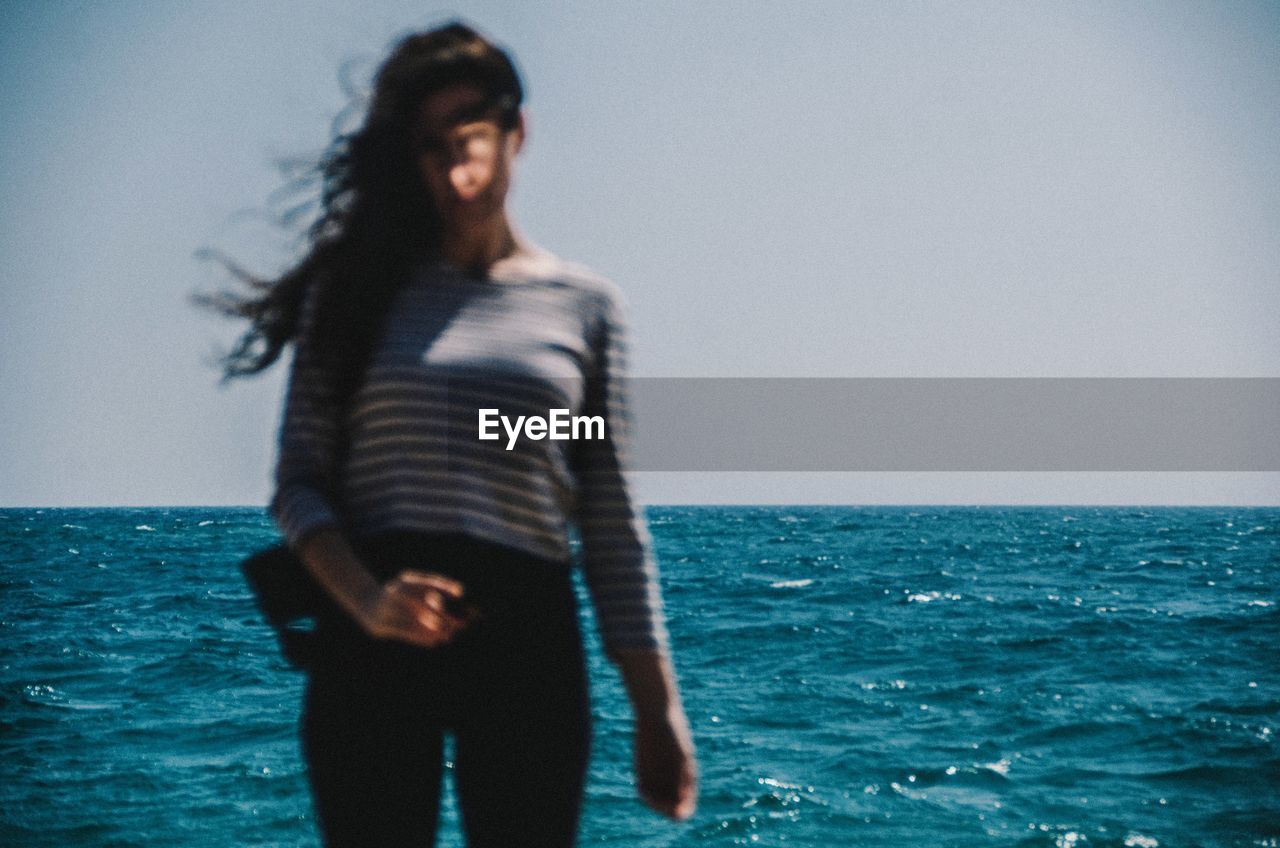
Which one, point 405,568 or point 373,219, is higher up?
point 373,219

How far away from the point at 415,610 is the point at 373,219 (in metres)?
0.51

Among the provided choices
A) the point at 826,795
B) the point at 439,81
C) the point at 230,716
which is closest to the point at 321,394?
the point at 439,81

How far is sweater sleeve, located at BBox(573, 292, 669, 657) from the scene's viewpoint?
56.7 inches

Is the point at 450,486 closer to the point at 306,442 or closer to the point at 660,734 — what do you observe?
the point at 306,442

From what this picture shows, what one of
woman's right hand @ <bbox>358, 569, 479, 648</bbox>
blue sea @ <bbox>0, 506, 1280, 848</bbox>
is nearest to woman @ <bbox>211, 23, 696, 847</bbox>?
woman's right hand @ <bbox>358, 569, 479, 648</bbox>

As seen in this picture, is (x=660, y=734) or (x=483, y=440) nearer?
(x=483, y=440)

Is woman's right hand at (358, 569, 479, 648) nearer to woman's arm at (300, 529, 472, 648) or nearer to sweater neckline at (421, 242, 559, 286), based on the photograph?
woman's arm at (300, 529, 472, 648)

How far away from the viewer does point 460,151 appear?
142 cm

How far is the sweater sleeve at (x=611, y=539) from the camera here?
1441 millimetres

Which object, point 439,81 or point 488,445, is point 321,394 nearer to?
point 488,445

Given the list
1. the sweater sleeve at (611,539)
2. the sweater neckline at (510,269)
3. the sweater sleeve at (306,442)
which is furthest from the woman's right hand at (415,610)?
the sweater neckline at (510,269)

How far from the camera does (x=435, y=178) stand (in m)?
1.43

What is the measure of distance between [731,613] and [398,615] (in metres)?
18.5

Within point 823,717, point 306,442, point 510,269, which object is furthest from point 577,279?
point 823,717
